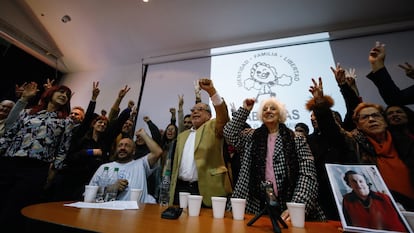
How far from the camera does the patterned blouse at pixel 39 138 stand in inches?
62.1

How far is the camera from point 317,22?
2875 mm

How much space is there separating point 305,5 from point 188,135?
93.8 inches

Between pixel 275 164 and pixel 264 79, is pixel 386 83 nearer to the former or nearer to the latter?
pixel 275 164

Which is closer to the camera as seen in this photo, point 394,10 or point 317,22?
point 394,10

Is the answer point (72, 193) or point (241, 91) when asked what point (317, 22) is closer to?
point (241, 91)

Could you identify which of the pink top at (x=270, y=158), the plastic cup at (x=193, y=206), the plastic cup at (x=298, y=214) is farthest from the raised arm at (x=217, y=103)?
the plastic cup at (x=298, y=214)

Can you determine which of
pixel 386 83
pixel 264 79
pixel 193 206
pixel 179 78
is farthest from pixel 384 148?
pixel 179 78

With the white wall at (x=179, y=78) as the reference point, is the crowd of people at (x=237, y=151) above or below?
below

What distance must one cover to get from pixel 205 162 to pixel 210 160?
4 centimetres

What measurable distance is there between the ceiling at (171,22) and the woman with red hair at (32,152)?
1.98 m

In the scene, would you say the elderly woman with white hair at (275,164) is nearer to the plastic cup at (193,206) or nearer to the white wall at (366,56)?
the plastic cup at (193,206)

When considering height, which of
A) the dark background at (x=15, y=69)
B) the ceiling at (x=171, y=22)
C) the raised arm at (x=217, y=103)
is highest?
the ceiling at (x=171, y=22)

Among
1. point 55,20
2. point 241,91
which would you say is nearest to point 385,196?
point 241,91

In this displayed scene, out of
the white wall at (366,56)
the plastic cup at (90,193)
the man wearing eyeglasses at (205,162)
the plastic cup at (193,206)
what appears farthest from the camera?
the white wall at (366,56)
